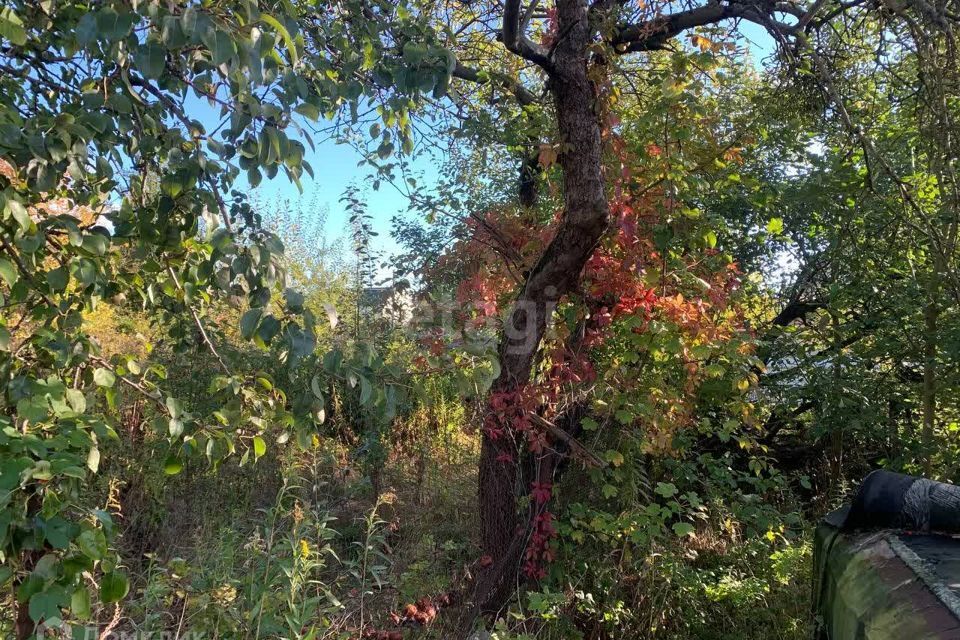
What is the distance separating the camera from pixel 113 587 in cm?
142

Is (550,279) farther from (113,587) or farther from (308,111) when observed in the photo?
(113,587)

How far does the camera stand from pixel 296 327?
4.45 feet

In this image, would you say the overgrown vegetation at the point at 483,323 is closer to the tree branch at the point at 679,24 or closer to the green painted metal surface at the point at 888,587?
the tree branch at the point at 679,24

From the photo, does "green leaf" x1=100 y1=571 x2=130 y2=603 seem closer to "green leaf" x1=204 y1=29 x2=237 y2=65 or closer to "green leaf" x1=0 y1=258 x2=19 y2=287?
"green leaf" x1=0 y1=258 x2=19 y2=287

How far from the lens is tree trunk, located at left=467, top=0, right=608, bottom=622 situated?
2980 mm

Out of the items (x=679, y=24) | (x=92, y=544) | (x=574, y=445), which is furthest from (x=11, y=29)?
(x=679, y=24)

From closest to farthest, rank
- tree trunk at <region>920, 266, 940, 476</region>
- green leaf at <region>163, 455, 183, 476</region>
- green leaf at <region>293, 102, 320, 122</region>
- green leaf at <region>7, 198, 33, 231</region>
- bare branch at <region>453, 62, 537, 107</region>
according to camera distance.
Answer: green leaf at <region>7, 198, 33, 231</region> < green leaf at <region>293, 102, 320, 122</region> < green leaf at <region>163, 455, 183, 476</region> < tree trunk at <region>920, 266, 940, 476</region> < bare branch at <region>453, 62, 537, 107</region>

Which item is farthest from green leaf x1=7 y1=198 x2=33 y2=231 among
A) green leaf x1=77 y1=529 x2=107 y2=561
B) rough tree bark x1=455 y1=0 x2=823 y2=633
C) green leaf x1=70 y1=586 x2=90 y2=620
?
rough tree bark x1=455 y1=0 x2=823 y2=633

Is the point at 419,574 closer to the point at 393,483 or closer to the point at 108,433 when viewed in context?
the point at 393,483

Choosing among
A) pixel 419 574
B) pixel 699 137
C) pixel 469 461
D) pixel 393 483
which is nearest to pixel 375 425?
pixel 393 483

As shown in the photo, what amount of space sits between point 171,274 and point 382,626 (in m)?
1.97

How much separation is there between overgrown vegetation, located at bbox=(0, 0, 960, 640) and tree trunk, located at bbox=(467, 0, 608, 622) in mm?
17

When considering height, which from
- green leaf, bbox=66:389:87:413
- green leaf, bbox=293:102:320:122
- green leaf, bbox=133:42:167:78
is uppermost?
green leaf, bbox=133:42:167:78

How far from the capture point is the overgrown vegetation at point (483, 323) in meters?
1.43
